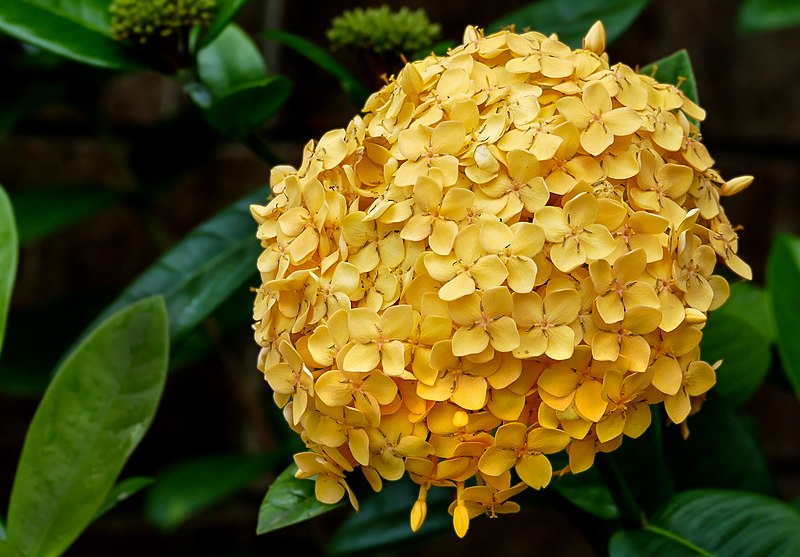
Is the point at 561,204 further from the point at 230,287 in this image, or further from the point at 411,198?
the point at 230,287

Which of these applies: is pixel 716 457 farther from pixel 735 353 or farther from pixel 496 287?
pixel 496 287

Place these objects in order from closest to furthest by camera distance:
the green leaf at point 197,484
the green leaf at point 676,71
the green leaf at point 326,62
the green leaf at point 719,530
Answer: the green leaf at point 719,530 < the green leaf at point 676,71 < the green leaf at point 326,62 < the green leaf at point 197,484

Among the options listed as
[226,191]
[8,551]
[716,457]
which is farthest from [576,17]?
[8,551]

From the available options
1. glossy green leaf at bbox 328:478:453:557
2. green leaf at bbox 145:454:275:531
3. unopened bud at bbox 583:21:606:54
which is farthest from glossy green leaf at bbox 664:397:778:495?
green leaf at bbox 145:454:275:531

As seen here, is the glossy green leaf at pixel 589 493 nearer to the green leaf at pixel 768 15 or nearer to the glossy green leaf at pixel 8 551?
the glossy green leaf at pixel 8 551

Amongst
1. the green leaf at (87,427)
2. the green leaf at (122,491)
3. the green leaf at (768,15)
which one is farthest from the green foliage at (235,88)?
the green leaf at (768,15)

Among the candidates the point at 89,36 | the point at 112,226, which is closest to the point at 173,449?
the point at 112,226
